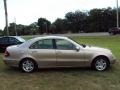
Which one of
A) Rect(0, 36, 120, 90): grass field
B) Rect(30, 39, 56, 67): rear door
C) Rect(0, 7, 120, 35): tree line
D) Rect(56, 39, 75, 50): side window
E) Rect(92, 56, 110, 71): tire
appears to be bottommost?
Rect(0, 36, 120, 90): grass field

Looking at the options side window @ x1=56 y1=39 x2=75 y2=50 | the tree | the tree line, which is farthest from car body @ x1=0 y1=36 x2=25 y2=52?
the tree

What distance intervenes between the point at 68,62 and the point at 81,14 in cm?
8840

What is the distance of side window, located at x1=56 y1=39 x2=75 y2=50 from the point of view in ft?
42.6

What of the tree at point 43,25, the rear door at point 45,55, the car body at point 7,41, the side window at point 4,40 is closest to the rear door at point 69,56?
the rear door at point 45,55

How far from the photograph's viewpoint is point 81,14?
3957 inches

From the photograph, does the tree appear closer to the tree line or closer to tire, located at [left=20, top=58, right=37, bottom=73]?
the tree line

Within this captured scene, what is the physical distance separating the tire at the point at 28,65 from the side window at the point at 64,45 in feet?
3.87

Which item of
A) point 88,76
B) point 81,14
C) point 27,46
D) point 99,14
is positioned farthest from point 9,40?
point 81,14

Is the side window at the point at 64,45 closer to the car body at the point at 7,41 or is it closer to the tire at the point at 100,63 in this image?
the tire at the point at 100,63

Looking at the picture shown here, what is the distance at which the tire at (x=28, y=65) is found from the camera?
13.0m

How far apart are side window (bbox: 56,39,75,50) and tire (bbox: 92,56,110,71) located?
1.02 m

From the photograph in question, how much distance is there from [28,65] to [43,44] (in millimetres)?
1011

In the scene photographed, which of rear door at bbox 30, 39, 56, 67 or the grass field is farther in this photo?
rear door at bbox 30, 39, 56, 67

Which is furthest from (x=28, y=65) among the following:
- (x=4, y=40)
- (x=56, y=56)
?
(x=4, y=40)
